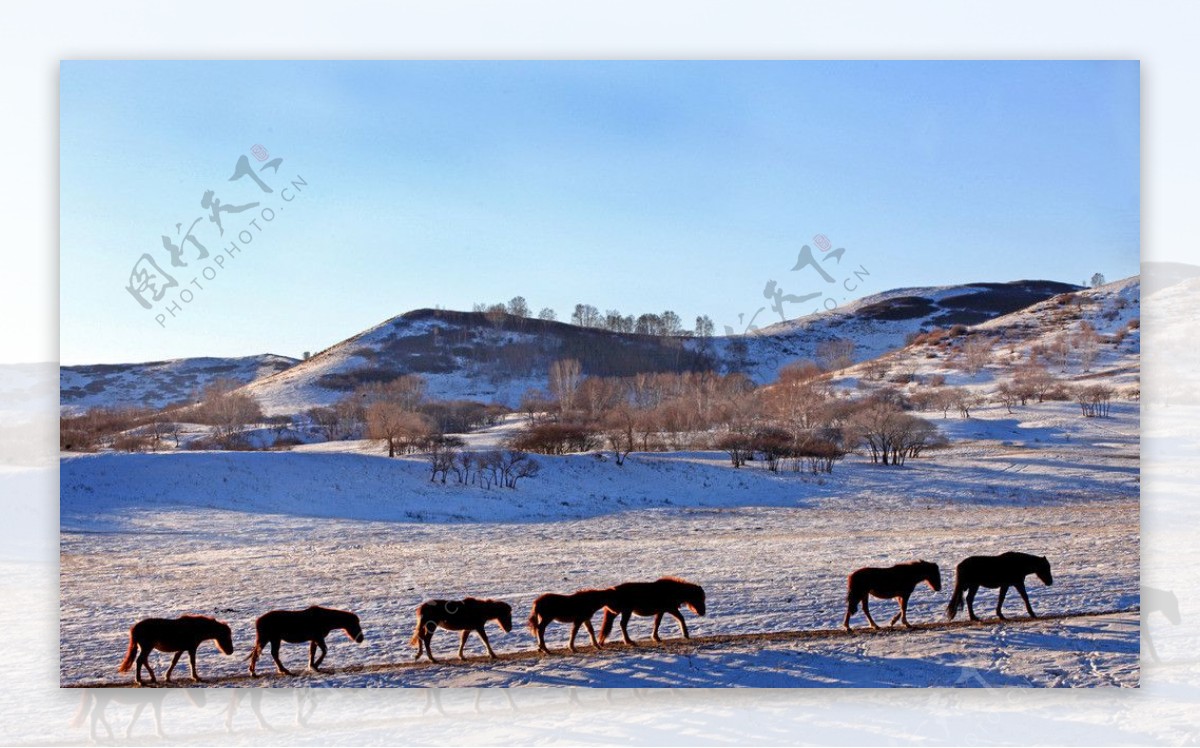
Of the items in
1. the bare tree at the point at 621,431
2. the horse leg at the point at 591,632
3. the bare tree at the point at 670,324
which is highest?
the bare tree at the point at 670,324

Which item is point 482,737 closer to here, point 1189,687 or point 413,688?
point 413,688

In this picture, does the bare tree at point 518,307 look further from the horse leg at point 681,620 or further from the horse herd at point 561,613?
the horse leg at point 681,620

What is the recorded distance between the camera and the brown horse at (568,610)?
511 centimetres

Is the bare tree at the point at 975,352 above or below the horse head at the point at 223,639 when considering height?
above

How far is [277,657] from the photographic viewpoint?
4.98m

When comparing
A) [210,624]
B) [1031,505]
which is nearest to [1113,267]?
[1031,505]

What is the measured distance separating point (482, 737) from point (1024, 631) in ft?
11.7

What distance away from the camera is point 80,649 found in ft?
16.8

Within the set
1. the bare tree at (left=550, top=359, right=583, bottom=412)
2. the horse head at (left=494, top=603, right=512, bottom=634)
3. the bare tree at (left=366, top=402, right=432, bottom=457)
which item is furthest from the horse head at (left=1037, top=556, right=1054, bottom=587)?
the bare tree at (left=366, top=402, right=432, bottom=457)

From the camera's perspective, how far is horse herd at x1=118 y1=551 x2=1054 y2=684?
4945 mm

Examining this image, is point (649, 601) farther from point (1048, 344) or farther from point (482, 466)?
point (1048, 344)

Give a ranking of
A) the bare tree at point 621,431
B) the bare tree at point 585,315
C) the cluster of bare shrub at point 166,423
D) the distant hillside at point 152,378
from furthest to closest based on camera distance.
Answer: the bare tree at point 621,431
the bare tree at point 585,315
the cluster of bare shrub at point 166,423
the distant hillside at point 152,378

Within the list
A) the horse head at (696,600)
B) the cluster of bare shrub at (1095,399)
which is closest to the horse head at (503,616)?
the horse head at (696,600)

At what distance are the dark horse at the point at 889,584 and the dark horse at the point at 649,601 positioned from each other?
100 cm
